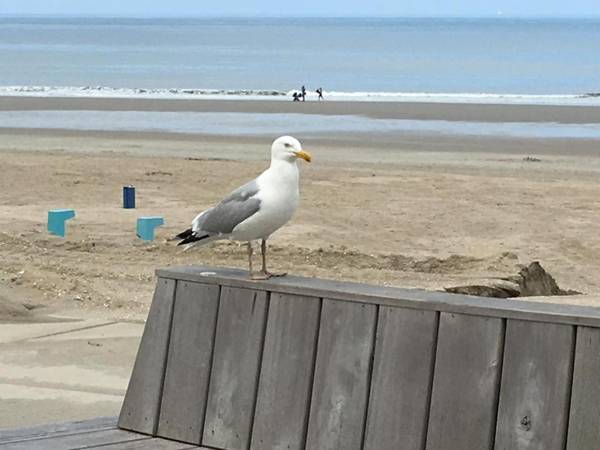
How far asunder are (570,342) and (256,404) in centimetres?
112

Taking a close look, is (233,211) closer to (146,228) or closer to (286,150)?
(286,150)

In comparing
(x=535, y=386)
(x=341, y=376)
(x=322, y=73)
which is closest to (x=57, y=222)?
(x=341, y=376)

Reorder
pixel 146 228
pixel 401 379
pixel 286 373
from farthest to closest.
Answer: pixel 146 228
pixel 286 373
pixel 401 379

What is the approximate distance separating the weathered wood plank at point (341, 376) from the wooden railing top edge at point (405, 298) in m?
0.05

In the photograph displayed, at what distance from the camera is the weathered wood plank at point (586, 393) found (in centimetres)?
377

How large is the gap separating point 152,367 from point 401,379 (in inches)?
39.9

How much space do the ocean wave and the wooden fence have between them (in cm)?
4217

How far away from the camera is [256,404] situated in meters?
4.39

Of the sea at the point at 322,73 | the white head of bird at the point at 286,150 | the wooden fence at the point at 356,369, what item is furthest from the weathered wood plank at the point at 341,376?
the sea at the point at 322,73

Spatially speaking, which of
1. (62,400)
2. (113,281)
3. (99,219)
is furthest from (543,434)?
(99,219)

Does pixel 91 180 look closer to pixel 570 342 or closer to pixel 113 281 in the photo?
pixel 113 281

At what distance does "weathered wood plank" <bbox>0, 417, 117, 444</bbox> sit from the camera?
458 centimetres

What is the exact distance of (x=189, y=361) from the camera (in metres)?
4.56

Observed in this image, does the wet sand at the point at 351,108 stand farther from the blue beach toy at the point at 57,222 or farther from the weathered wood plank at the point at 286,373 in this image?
the weathered wood plank at the point at 286,373
